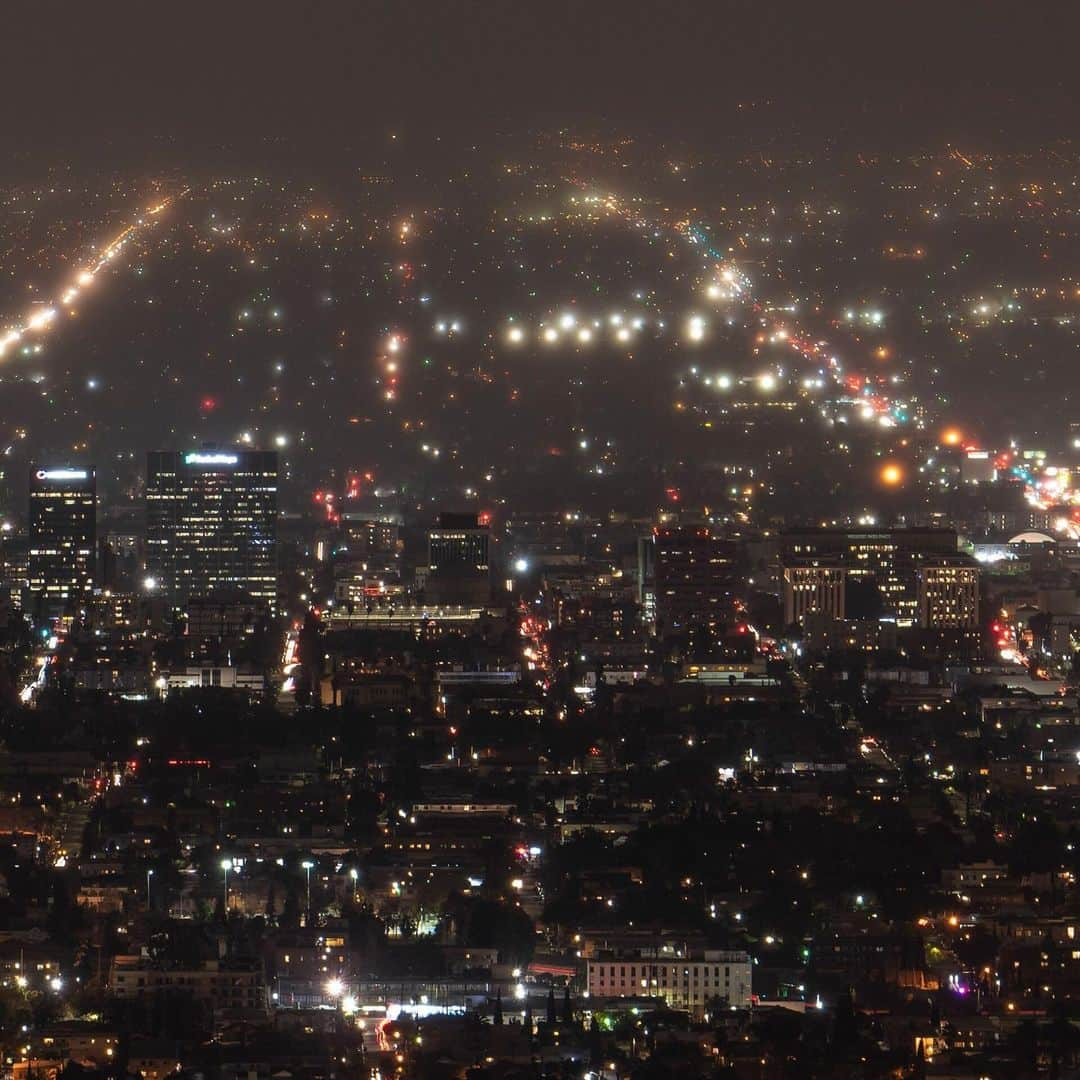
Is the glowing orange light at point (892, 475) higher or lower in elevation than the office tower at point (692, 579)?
higher

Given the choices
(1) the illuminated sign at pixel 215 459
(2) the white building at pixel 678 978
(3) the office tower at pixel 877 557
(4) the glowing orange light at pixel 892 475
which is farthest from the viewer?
(4) the glowing orange light at pixel 892 475

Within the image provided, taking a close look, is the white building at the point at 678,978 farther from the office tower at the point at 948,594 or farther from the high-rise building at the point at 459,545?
the high-rise building at the point at 459,545

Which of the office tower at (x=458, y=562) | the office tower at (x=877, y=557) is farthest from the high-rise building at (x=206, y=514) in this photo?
the office tower at (x=877, y=557)

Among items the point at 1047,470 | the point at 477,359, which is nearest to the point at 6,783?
the point at 477,359

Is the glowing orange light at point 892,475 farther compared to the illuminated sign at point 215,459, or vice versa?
the glowing orange light at point 892,475

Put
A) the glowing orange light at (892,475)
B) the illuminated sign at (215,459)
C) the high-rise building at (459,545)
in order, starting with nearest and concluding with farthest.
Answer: the illuminated sign at (215,459), the high-rise building at (459,545), the glowing orange light at (892,475)

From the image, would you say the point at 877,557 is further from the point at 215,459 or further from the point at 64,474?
the point at 64,474

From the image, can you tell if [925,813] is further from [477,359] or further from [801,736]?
Answer: [477,359]

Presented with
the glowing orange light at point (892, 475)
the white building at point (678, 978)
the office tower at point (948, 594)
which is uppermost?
the glowing orange light at point (892, 475)
